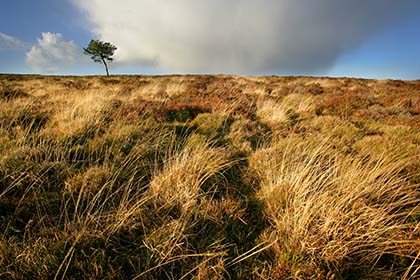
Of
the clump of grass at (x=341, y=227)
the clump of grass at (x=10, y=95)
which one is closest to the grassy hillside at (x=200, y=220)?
the clump of grass at (x=341, y=227)

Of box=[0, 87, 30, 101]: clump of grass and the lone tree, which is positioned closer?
box=[0, 87, 30, 101]: clump of grass

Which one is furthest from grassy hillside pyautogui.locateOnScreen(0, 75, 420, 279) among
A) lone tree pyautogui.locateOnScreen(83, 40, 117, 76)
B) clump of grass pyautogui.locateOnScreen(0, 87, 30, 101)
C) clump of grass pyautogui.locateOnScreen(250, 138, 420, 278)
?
lone tree pyautogui.locateOnScreen(83, 40, 117, 76)

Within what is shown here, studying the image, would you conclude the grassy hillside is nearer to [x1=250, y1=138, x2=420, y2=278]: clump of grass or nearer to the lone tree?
[x1=250, y1=138, x2=420, y2=278]: clump of grass

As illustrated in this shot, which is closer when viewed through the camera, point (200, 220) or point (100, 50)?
point (200, 220)

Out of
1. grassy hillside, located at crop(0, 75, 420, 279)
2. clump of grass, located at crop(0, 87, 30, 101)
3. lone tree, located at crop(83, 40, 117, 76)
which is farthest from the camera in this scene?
lone tree, located at crop(83, 40, 117, 76)

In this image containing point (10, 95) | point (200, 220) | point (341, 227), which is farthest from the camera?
point (10, 95)

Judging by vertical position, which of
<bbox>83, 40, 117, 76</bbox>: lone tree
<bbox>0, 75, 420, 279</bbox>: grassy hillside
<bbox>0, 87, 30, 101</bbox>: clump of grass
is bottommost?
<bbox>0, 75, 420, 279</bbox>: grassy hillside

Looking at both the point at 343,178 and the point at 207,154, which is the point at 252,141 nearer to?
the point at 207,154

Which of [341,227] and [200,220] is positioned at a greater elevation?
[341,227]

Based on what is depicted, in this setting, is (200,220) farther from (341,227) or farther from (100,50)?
(100,50)

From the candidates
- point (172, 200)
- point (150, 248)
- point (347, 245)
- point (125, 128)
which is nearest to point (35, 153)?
point (125, 128)

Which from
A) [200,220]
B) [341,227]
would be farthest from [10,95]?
[341,227]

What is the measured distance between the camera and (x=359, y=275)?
2041 mm

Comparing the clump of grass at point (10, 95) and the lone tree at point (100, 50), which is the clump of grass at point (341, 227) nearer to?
the clump of grass at point (10, 95)
